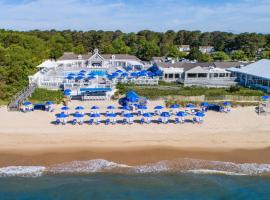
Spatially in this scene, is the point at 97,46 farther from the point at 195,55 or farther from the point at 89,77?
the point at 89,77

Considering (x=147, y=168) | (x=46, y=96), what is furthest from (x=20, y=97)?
(x=147, y=168)

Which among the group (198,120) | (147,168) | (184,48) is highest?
(184,48)

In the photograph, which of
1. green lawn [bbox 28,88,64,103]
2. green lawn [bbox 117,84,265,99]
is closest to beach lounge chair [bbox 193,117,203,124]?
green lawn [bbox 117,84,265,99]

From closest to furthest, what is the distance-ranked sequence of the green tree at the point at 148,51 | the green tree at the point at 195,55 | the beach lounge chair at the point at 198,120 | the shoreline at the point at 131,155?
the shoreline at the point at 131,155 < the beach lounge chair at the point at 198,120 < the green tree at the point at 195,55 < the green tree at the point at 148,51

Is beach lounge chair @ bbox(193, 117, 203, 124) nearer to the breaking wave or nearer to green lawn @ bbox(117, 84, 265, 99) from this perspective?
the breaking wave

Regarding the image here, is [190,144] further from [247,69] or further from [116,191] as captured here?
[247,69]

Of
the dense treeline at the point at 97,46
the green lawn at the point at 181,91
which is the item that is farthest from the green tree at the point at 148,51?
the green lawn at the point at 181,91

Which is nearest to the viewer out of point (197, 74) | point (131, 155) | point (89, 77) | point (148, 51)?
point (131, 155)

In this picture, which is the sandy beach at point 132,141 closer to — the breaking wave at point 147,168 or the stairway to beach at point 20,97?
the breaking wave at point 147,168
